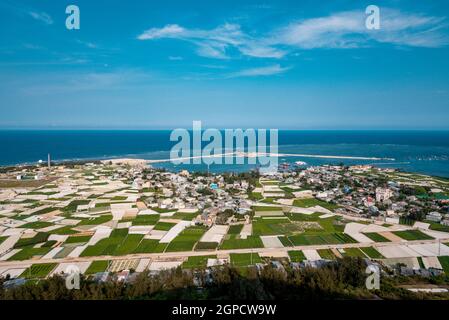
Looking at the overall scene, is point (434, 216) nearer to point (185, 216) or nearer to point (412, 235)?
point (412, 235)

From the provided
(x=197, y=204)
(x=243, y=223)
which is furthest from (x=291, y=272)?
(x=197, y=204)

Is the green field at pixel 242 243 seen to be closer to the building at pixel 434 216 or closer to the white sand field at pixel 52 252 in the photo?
the white sand field at pixel 52 252

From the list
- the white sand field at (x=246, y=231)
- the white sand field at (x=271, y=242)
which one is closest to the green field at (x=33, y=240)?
Answer: the white sand field at (x=246, y=231)

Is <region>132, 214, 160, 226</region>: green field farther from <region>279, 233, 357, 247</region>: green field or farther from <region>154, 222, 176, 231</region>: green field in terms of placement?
<region>279, 233, 357, 247</region>: green field

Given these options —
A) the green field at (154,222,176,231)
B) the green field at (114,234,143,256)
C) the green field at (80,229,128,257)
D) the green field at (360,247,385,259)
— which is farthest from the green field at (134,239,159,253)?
the green field at (360,247,385,259)

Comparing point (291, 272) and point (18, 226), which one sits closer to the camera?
point (291, 272)
